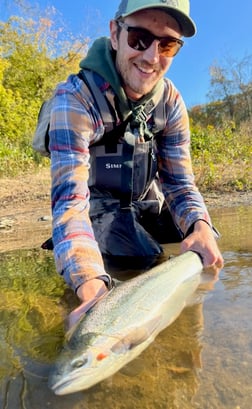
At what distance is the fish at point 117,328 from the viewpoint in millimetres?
1242

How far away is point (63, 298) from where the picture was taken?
93.7 inches

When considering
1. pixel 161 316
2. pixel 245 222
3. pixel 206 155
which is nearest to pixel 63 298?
pixel 161 316

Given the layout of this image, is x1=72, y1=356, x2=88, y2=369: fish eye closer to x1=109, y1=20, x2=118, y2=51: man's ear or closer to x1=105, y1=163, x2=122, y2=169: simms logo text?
x1=105, y1=163, x2=122, y2=169: simms logo text

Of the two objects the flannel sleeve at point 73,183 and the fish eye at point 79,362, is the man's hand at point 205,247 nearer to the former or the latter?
the flannel sleeve at point 73,183

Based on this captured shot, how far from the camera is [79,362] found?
4.07 feet

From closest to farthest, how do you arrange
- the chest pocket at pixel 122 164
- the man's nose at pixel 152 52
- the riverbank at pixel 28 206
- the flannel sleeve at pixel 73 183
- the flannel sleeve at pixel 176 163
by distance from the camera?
the flannel sleeve at pixel 73 183 < the man's nose at pixel 152 52 < the chest pocket at pixel 122 164 < the flannel sleeve at pixel 176 163 < the riverbank at pixel 28 206

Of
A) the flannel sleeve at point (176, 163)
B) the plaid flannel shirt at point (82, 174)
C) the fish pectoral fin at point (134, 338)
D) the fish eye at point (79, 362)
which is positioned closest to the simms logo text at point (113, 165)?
the plaid flannel shirt at point (82, 174)

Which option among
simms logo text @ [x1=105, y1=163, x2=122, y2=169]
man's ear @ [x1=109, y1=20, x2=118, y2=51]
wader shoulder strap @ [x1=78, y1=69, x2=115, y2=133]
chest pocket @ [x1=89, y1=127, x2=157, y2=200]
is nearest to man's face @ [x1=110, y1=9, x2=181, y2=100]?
man's ear @ [x1=109, y1=20, x2=118, y2=51]

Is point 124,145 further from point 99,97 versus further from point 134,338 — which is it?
point 134,338

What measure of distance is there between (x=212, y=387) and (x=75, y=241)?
814 millimetres

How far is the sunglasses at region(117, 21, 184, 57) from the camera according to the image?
93.8 inches

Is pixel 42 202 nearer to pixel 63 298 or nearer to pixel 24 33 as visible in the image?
pixel 63 298

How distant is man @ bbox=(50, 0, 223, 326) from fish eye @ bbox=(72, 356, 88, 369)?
0.98 ft

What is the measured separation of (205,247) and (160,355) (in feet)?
2.77
